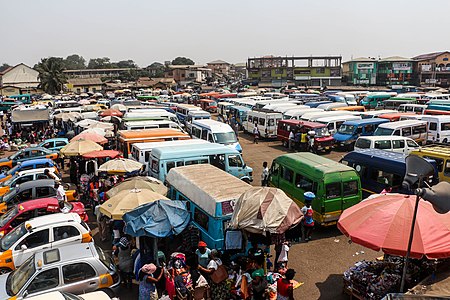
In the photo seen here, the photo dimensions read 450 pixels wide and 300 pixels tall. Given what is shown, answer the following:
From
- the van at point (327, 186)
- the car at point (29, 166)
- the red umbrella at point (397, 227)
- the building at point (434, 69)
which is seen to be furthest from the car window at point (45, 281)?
the building at point (434, 69)

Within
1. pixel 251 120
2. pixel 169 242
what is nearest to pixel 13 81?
pixel 251 120

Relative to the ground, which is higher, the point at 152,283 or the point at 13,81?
the point at 13,81

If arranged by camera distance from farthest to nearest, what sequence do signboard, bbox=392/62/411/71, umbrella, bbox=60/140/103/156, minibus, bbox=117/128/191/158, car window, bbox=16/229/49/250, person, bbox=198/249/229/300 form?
1. signboard, bbox=392/62/411/71
2. minibus, bbox=117/128/191/158
3. umbrella, bbox=60/140/103/156
4. car window, bbox=16/229/49/250
5. person, bbox=198/249/229/300

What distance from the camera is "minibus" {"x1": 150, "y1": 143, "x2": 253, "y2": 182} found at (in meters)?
13.9

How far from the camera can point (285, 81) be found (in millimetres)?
89438

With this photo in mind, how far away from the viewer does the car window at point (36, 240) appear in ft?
30.6

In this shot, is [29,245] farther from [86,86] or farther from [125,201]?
[86,86]

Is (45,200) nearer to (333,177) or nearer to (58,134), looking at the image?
(333,177)

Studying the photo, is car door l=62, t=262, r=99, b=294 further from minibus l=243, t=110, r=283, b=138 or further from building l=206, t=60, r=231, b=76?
building l=206, t=60, r=231, b=76

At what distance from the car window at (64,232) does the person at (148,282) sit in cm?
304

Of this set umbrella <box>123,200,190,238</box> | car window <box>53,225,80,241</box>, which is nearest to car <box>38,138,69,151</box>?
car window <box>53,225,80,241</box>

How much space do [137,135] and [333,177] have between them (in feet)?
34.7

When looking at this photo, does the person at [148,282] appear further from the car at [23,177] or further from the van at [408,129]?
the van at [408,129]

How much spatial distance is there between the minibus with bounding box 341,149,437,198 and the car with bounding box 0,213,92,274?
9.53 metres
